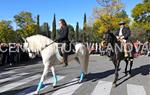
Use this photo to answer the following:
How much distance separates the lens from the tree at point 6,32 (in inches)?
1790

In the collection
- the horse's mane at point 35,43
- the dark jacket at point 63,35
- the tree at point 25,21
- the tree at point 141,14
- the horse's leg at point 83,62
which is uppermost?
the tree at point 141,14

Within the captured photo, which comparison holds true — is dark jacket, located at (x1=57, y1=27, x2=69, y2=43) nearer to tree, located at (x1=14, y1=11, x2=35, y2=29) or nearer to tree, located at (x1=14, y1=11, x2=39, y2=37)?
tree, located at (x1=14, y1=11, x2=39, y2=37)

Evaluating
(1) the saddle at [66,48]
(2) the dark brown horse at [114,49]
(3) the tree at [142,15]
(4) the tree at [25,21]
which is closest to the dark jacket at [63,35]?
(1) the saddle at [66,48]

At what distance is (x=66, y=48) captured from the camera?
11.8 m

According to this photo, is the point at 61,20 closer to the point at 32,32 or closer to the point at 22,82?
the point at 22,82

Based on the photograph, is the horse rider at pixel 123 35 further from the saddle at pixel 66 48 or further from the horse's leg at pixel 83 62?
the saddle at pixel 66 48

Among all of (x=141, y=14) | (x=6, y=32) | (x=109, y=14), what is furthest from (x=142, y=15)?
(x=6, y=32)

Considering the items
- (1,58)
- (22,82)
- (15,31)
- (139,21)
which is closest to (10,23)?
(15,31)

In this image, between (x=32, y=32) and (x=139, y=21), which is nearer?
(x=32, y=32)

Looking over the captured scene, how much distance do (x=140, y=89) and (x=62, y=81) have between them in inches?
127

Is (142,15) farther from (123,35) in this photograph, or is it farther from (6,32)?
(123,35)

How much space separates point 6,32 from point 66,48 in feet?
121

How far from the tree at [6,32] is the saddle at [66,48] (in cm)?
3291

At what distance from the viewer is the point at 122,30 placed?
14.3m
